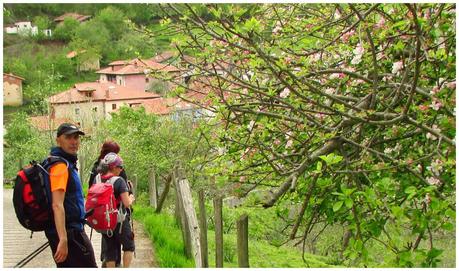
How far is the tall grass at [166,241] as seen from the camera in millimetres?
7324

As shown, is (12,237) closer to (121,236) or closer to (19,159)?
(121,236)

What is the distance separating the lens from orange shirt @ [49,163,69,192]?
4.20 meters

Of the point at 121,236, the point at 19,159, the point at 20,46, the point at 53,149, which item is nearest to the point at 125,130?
the point at 19,159

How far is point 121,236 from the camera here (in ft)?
19.8

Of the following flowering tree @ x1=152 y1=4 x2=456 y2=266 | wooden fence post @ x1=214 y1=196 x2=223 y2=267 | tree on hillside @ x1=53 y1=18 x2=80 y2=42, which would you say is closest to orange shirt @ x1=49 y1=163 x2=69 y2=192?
flowering tree @ x1=152 y1=4 x2=456 y2=266

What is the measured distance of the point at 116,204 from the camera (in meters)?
5.80

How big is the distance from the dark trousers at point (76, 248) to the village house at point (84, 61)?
7973cm

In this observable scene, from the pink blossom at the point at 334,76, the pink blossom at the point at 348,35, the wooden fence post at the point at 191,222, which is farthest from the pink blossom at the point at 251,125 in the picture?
the wooden fence post at the point at 191,222

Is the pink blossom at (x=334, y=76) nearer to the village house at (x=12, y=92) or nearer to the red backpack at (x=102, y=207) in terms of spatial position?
the red backpack at (x=102, y=207)

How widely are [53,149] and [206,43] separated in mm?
1283

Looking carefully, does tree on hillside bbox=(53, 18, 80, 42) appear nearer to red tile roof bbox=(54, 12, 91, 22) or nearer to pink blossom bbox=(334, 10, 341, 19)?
red tile roof bbox=(54, 12, 91, 22)

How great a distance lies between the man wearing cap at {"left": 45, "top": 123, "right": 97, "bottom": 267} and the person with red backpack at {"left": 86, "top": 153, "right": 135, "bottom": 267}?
1.14 meters

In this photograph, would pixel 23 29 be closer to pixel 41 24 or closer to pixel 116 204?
pixel 41 24

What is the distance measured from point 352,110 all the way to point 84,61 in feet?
270
